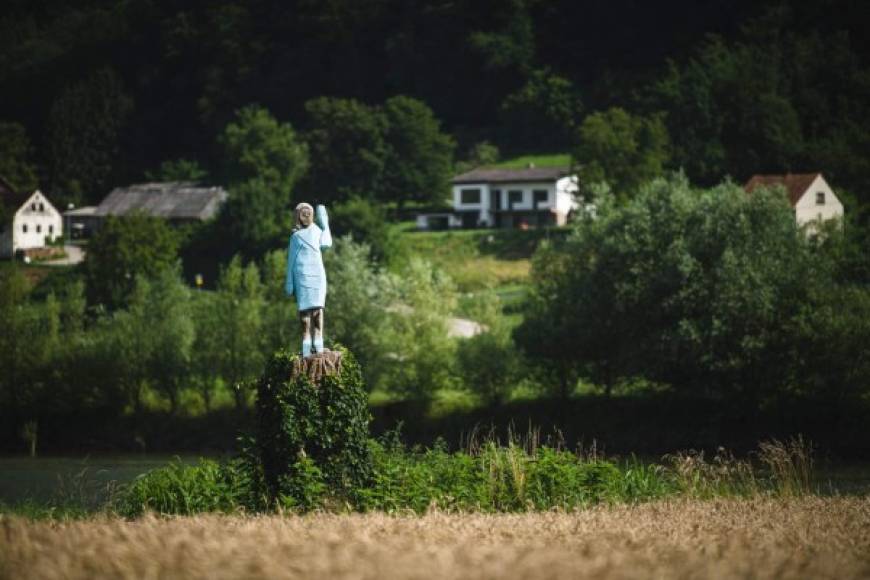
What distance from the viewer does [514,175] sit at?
4343 inches

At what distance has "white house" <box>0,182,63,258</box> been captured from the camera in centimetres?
9844

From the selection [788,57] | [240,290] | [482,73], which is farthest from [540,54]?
[240,290]

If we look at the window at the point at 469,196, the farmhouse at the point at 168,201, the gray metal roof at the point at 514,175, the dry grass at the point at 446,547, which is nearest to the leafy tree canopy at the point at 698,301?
the dry grass at the point at 446,547

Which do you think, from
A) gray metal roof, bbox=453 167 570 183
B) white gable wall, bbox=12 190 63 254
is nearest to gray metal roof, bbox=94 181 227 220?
white gable wall, bbox=12 190 63 254

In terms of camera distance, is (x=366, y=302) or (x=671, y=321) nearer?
(x=671, y=321)

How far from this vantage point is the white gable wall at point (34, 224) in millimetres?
99750

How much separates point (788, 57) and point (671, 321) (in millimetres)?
77847

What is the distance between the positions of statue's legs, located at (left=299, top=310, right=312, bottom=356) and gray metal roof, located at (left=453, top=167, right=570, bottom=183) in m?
86.6

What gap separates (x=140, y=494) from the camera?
2159 cm

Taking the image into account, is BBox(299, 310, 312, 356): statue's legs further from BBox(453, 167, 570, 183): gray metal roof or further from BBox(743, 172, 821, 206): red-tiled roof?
BBox(453, 167, 570, 183): gray metal roof

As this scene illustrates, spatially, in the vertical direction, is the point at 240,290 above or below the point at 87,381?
above

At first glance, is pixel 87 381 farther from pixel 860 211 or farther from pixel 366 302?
pixel 860 211

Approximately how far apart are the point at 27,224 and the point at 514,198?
133ft

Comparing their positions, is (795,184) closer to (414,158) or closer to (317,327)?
(414,158)
